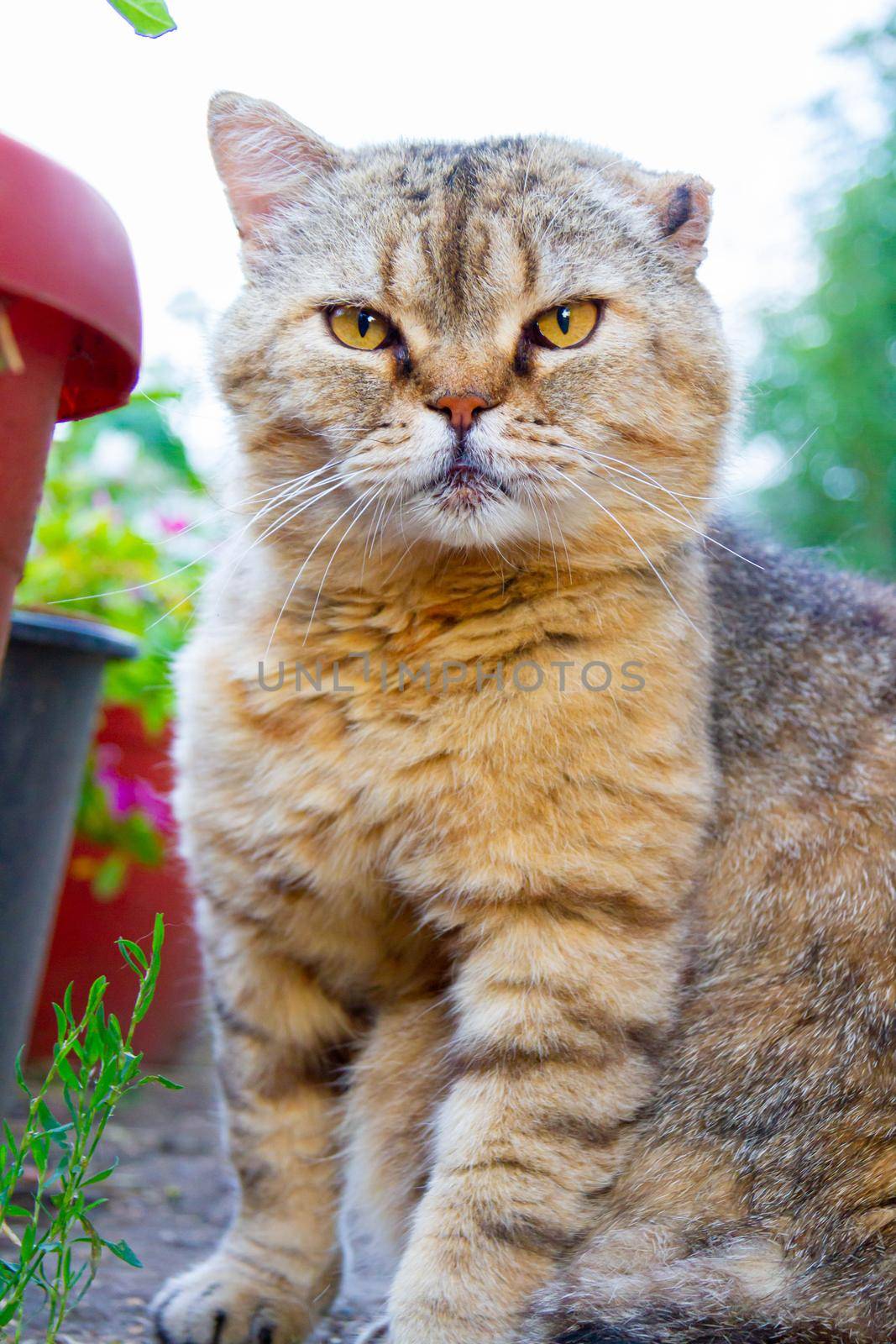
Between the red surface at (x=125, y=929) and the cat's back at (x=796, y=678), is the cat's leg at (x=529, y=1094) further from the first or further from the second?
the red surface at (x=125, y=929)

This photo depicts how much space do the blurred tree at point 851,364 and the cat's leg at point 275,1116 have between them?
14.9ft

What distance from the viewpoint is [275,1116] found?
6.65ft

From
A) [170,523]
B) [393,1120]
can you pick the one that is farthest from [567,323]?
[170,523]

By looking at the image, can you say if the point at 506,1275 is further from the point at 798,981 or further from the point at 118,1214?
the point at 118,1214

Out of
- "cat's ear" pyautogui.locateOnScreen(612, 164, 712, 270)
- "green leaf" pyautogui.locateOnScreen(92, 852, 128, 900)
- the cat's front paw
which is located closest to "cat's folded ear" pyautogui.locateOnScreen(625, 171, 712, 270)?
"cat's ear" pyautogui.locateOnScreen(612, 164, 712, 270)

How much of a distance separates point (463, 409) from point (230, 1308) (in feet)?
4.65

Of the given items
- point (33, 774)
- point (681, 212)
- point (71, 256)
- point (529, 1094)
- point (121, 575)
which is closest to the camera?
point (71, 256)

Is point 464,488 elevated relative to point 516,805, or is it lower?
elevated

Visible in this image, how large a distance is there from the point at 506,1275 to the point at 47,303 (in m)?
1.34

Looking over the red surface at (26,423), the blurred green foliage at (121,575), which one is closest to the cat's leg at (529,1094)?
the red surface at (26,423)

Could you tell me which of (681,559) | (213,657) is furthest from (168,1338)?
(681,559)

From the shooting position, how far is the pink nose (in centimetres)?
171

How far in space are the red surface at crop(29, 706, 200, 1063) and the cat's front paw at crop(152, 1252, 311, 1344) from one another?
1329 millimetres

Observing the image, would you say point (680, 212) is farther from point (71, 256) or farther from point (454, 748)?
point (71, 256)
